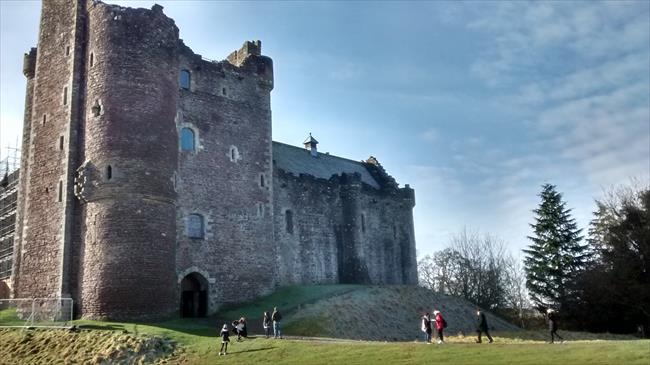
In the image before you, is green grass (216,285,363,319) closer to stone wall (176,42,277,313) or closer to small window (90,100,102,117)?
stone wall (176,42,277,313)

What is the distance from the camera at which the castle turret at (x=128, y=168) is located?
27.4m

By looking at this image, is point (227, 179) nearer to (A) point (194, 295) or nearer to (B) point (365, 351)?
(A) point (194, 295)

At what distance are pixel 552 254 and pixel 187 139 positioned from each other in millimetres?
29069

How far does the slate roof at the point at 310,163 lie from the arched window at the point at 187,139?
7.52m

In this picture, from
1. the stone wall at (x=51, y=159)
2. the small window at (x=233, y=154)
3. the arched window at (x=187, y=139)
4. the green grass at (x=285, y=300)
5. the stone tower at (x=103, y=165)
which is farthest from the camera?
the small window at (x=233, y=154)

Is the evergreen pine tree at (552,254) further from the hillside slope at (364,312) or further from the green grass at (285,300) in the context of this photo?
the green grass at (285,300)

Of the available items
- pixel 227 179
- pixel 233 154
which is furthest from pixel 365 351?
pixel 233 154

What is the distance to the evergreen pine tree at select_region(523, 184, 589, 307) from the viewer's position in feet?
149

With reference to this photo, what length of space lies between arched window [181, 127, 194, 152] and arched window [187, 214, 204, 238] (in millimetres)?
3643

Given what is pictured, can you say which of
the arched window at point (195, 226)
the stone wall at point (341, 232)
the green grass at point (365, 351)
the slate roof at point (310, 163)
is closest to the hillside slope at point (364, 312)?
the stone wall at point (341, 232)

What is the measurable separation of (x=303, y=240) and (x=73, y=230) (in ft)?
49.6

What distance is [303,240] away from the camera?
39.9 metres

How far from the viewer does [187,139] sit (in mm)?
33094

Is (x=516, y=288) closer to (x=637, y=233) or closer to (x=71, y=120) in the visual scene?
(x=637, y=233)
